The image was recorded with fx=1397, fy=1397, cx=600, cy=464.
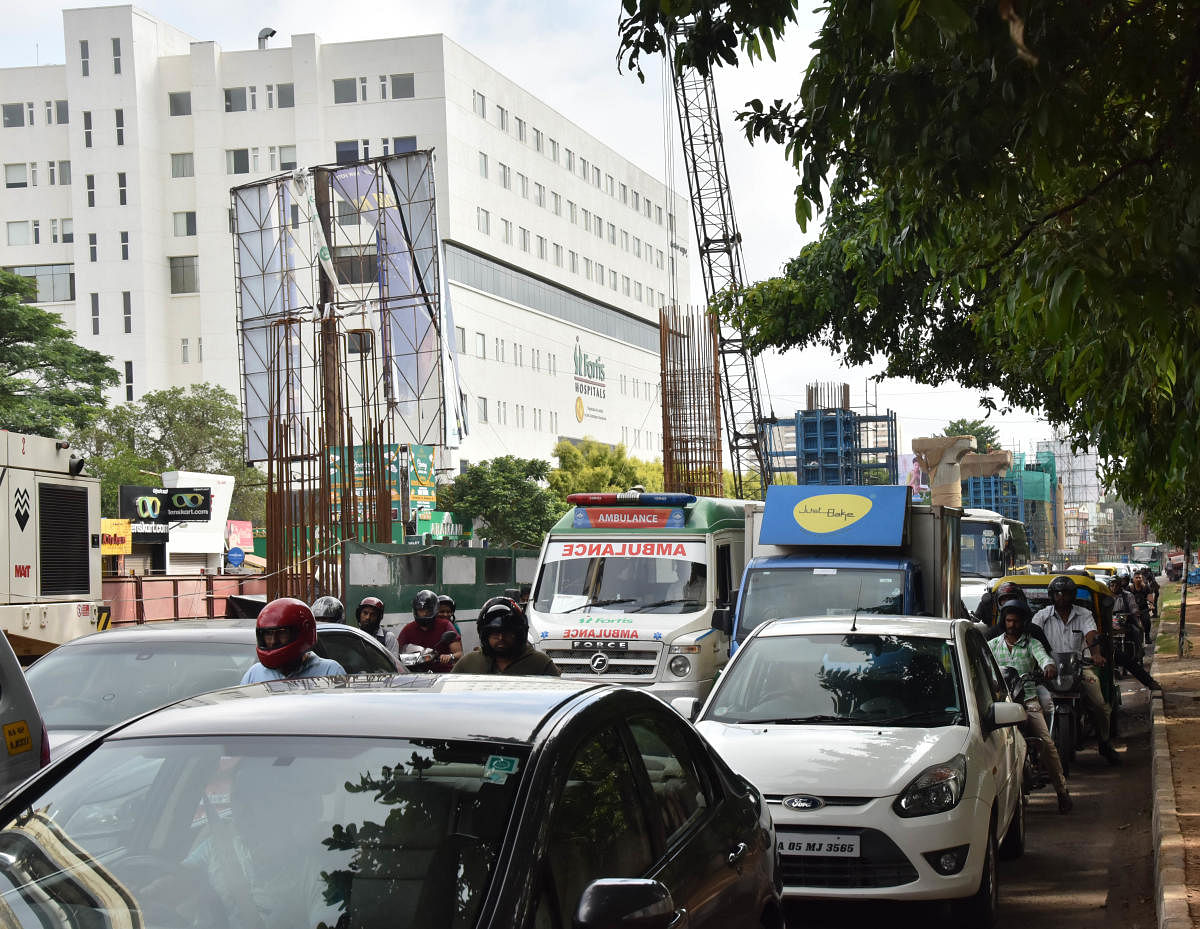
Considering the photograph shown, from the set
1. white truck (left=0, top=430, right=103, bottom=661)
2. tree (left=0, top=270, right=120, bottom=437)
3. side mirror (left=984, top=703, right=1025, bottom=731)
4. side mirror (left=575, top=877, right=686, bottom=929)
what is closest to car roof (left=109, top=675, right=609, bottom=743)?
side mirror (left=575, top=877, right=686, bottom=929)

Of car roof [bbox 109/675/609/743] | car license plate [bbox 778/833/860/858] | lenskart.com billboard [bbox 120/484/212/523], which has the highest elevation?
lenskart.com billboard [bbox 120/484/212/523]

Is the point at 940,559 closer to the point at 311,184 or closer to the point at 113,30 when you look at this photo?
the point at 311,184

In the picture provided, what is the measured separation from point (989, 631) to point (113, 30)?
86.1 m

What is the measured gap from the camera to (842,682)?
8.41m

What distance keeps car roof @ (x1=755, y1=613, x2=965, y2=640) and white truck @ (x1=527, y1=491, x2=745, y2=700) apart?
5505 millimetres

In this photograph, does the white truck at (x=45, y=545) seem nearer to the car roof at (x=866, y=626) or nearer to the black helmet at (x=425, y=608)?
the black helmet at (x=425, y=608)

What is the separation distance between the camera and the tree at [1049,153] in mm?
4422

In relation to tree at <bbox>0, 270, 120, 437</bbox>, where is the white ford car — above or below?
below

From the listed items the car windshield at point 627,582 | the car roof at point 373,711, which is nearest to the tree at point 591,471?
the car windshield at point 627,582

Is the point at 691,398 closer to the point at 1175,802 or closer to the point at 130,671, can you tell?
the point at 1175,802

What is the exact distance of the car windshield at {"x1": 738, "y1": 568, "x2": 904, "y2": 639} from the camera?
560 inches

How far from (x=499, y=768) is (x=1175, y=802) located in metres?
7.77

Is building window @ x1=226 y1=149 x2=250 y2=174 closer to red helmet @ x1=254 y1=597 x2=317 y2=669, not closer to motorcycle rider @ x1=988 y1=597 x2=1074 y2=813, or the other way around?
motorcycle rider @ x1=988 y1=597 x2=1074 y2=813

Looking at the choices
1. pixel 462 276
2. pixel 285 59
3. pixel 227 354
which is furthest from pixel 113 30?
pixel 462 276
